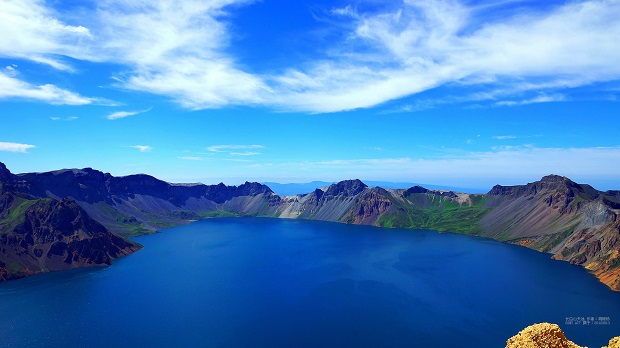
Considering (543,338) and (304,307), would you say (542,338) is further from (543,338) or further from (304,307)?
(304,307)

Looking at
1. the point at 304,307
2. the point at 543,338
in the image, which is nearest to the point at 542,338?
the point at 543,338

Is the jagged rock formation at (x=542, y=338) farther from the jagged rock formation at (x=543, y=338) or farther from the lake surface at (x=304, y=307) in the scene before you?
the lake surface at (x=304, y=307)

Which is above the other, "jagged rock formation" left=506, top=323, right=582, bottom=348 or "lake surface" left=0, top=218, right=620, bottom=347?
"jagged rock formation" left=506, top=323, right=582, bottom=348

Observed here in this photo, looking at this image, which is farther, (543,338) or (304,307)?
(304,307)

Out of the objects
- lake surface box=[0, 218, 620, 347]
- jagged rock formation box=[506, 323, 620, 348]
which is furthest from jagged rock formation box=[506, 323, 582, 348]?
lake surface box=[0, 218, 620, 347]

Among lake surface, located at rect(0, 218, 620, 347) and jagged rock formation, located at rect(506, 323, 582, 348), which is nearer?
jagged rock formation, located at rect(506, 323, 582, 348)

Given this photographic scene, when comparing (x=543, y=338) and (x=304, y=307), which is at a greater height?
(x=543, y=338)

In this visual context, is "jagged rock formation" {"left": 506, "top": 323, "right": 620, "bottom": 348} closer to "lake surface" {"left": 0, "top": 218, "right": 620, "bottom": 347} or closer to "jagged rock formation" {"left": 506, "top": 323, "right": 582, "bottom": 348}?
"jagged rock formation" {"left": 506, "top": 323, "right": 582, "bottom": 348}
